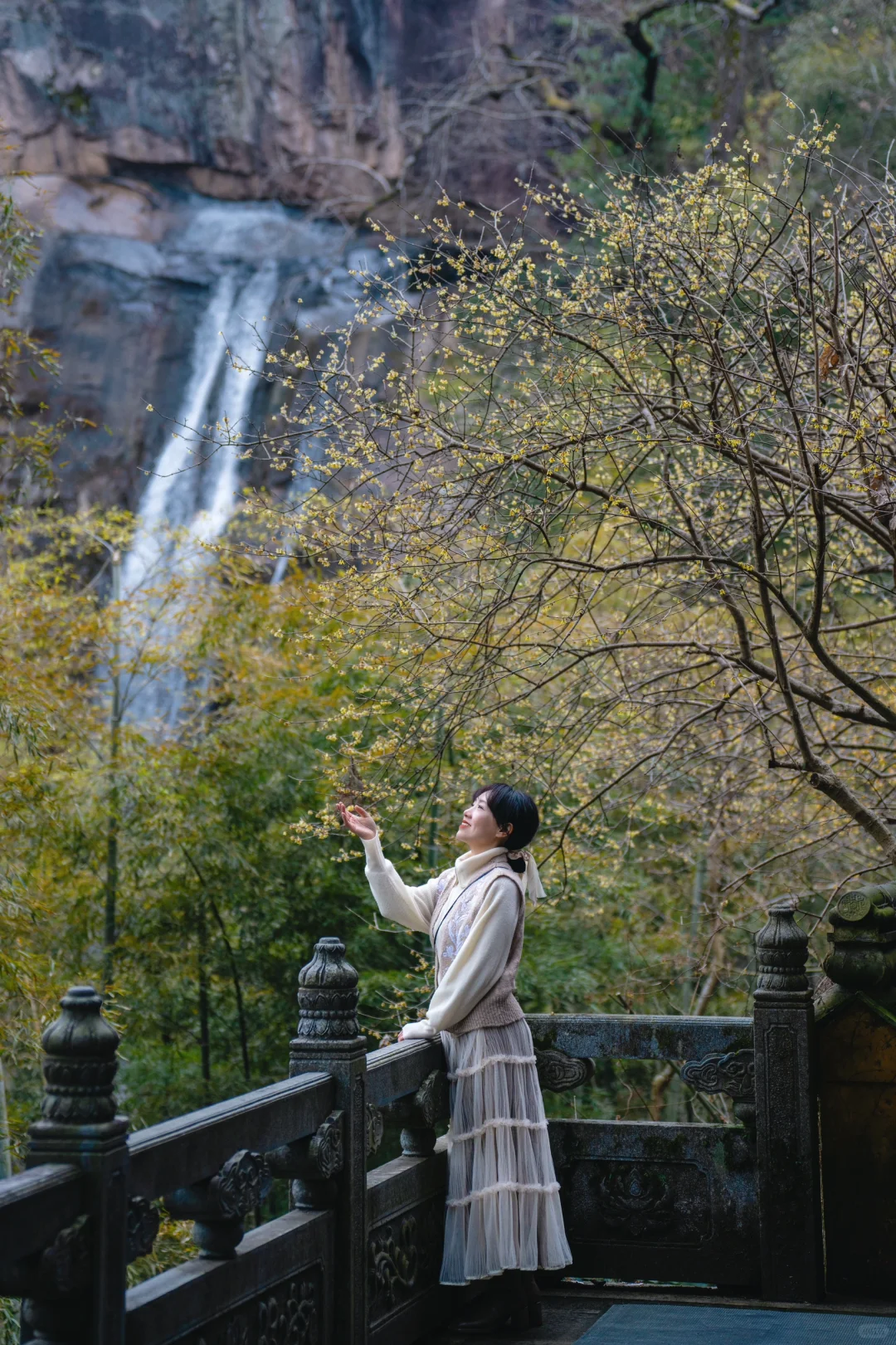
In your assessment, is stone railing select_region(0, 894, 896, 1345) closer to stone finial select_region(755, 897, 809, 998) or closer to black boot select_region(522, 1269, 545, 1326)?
stone finial select_region(755, 897, 809, 998)

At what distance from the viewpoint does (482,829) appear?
147 inches

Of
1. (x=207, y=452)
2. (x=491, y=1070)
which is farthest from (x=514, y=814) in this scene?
(x=207, y=452)

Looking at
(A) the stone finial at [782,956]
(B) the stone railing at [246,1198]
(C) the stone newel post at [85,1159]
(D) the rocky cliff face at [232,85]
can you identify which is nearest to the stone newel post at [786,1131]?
(A) the stone finial at [782,956]

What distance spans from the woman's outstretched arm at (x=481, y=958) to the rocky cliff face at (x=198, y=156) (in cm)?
1727

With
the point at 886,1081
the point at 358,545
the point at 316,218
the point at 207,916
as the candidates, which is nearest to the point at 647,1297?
the point at 886,1081

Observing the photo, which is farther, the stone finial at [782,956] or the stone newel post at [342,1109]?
the stone finial at [782,956]

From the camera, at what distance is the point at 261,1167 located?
2783 mm

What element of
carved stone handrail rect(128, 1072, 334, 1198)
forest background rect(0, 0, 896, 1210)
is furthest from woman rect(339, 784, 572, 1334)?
forest background rect(0, 0, 896, 1210)

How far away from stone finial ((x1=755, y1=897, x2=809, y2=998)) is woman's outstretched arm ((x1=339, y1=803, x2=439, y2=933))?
97cm

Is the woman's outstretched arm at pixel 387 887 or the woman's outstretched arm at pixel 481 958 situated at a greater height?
the woman's outstretched arm at pixel 387 887

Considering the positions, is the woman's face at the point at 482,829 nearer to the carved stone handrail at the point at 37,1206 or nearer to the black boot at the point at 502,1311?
the black boot at the point at 502,1311

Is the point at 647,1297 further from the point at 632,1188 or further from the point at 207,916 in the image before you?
the point at 207,916

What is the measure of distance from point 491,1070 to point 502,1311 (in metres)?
0.67

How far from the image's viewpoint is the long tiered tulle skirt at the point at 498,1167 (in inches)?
141
